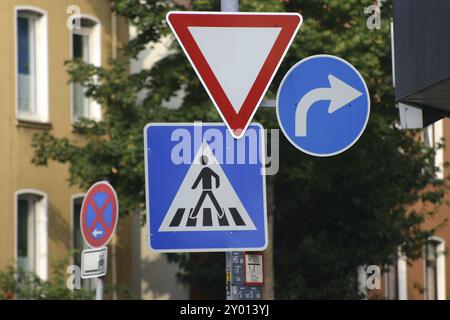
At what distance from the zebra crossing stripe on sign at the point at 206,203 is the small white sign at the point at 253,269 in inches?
15.4

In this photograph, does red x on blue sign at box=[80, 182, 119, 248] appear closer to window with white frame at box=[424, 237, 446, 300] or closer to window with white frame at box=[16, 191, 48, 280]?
window with white frame at box=[16, 191, 48, 280]

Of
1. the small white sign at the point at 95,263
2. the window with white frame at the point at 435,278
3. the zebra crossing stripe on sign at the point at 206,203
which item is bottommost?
the window with white frame at the point at 435,278

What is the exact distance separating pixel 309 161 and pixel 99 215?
6.98m

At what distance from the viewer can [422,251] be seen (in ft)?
85.8

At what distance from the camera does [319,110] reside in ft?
27.5

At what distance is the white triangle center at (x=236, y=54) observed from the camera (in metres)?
8.16

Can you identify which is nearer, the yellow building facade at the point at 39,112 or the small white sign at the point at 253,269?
the small white sign at the point at 253,269

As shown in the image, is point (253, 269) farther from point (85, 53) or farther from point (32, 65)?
point (85, 53)

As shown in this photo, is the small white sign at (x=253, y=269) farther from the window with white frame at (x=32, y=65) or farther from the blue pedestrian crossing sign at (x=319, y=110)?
the window with white frame at (x=32, y=65)

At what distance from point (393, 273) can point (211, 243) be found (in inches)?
1103

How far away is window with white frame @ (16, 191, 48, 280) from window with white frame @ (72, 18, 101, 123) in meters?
1.90

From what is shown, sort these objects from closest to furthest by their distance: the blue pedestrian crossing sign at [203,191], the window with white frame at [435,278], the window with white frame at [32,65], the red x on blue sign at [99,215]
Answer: the blue pedestrian crossing sign at [203,191], the red x on blue sign at [99,215], the window with white frame at [32,65], the window with white frame at [435,278]

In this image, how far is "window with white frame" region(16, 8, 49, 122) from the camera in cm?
2612

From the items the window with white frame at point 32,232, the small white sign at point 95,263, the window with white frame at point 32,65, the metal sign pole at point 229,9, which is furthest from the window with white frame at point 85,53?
the metal sign pole at point 229,9
